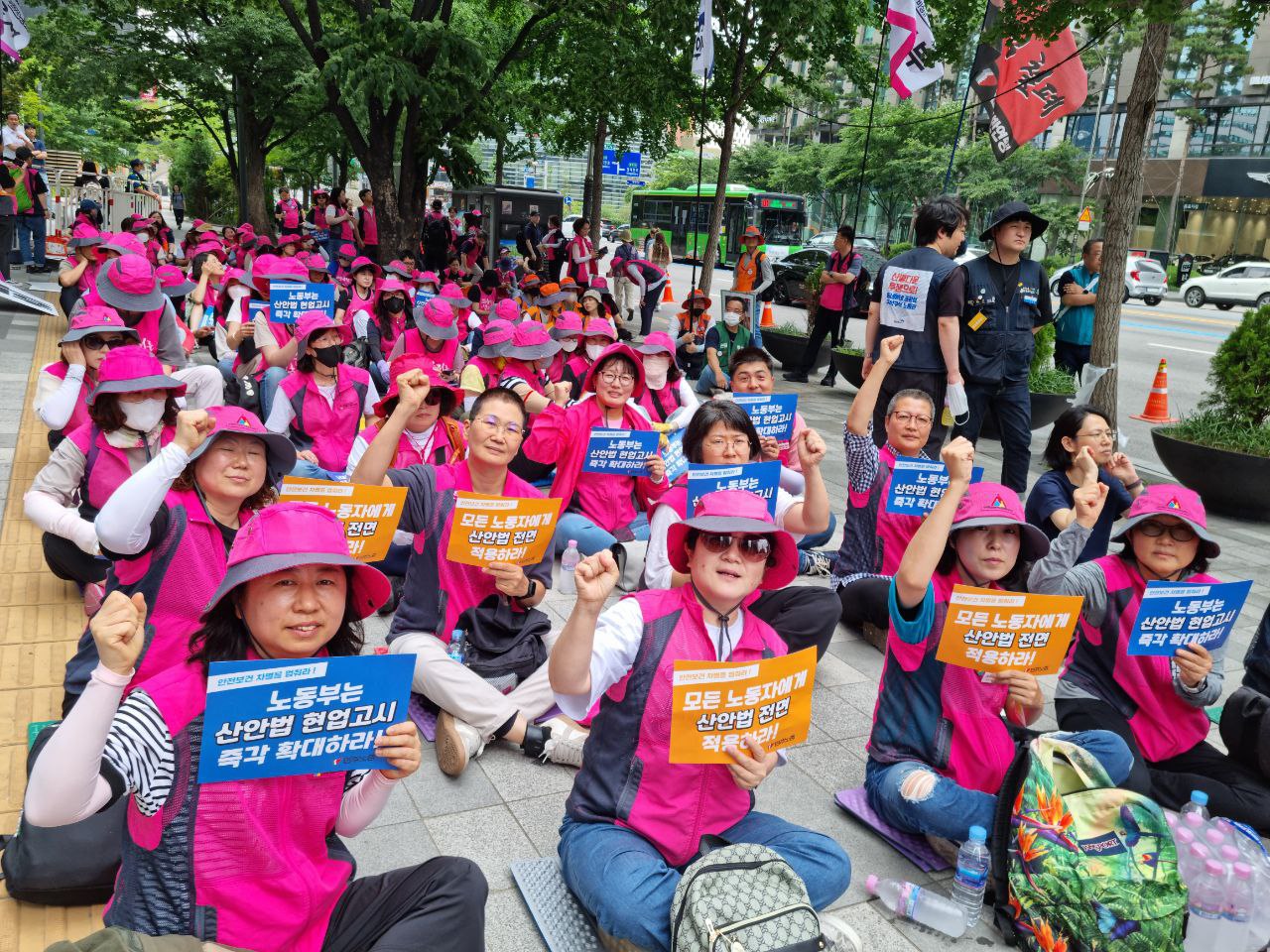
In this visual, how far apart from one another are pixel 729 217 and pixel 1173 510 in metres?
31.1

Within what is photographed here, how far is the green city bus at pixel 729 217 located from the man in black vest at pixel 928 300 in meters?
24.4

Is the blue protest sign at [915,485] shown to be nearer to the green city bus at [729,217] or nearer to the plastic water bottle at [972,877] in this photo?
the plastic water bottle at [972,877]

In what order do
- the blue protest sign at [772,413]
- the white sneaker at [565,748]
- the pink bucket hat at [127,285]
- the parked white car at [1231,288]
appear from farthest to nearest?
the parked white car at [1231,288] < the pink bucket hat at [127,285] < the blue protest sign at [772,413] < the white sneaker at [565,748]

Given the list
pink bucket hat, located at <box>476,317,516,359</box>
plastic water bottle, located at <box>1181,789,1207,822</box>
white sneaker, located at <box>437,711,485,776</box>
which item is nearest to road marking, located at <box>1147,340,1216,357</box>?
pink bucket hat, located at <box>476,317,516,359</box>

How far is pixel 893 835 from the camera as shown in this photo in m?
3.79

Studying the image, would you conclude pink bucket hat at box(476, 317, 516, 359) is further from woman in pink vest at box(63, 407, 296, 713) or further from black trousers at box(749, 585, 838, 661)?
woman in pink vest at box(63, 407, 296, 713)

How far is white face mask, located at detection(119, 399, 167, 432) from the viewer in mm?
4500

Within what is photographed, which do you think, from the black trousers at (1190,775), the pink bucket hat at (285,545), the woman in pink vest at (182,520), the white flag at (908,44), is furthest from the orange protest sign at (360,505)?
the white flag at (908,44)

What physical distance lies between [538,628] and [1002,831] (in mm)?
2194

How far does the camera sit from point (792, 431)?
6.70m

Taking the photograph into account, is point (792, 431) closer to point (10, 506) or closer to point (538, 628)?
point (538, 628)

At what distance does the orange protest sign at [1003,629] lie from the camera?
11.4 feet

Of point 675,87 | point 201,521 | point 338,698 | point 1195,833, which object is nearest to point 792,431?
point 1195,833

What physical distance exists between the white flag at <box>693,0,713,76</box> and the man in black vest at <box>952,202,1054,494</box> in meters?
6.12
